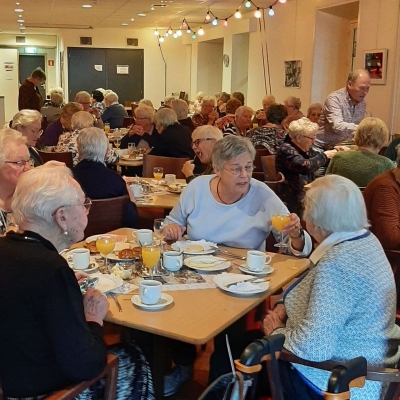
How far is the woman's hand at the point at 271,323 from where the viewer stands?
7.10 feet

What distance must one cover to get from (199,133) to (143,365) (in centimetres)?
216

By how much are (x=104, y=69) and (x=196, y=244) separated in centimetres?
1440

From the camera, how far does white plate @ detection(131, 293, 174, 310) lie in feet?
6.65

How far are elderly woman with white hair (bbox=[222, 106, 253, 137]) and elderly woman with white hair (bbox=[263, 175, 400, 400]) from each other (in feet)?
15.0

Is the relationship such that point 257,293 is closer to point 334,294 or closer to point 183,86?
point 334,294

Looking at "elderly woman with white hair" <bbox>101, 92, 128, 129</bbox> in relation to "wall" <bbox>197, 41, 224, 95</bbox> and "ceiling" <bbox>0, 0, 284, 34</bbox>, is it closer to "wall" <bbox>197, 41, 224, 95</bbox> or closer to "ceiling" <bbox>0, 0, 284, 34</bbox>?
"ceiling" <bbox>0, 0, 284, 34</bbox>

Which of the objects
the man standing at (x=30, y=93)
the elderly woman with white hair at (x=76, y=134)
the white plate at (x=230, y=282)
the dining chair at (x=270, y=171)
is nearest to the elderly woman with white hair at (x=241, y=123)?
the dining chair at (x=270, y=171)

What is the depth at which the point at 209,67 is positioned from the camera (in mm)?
15312

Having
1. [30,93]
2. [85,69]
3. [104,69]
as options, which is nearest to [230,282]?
[30,93]

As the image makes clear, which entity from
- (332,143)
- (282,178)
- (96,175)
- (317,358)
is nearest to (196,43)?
(332,143)

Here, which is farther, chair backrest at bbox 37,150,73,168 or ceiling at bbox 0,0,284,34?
ceiling at bbox 0,0,284,34

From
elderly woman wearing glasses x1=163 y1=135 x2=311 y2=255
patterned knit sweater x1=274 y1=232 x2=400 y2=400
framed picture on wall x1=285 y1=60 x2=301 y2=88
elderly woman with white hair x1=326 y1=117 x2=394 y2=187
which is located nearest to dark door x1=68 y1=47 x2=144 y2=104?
framed picture on wall x1=285 y1=60 x2=301 y2=88

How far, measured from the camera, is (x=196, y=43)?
49.8 feet

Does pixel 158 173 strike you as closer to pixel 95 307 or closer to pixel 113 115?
pixel 95 307
